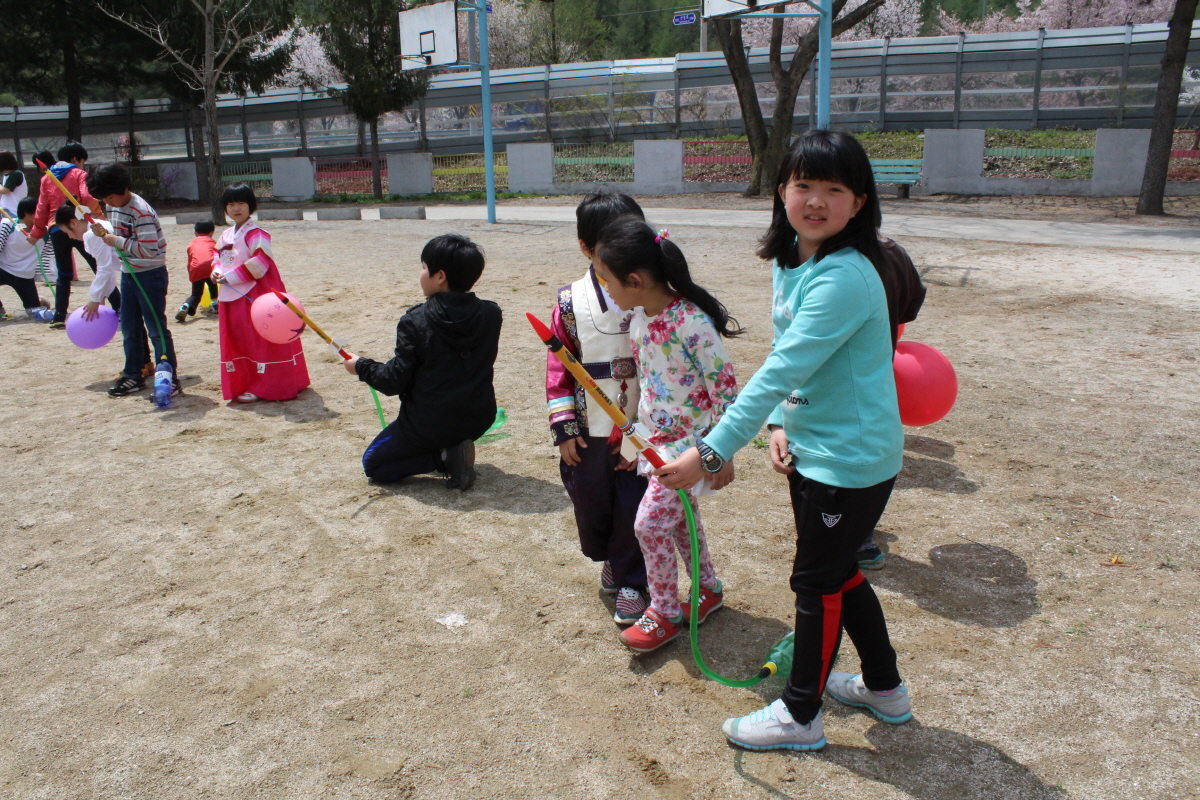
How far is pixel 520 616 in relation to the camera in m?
3.45

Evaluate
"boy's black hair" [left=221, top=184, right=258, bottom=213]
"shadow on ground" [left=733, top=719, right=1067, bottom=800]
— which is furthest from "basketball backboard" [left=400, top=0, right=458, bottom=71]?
"shadow on ground" [left=733, top=719, right=1067, bottom=800]

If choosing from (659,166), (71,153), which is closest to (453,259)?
(71,153)

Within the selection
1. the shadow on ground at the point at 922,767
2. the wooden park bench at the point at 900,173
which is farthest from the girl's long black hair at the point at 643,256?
the wooden park bench at the point at 900,173

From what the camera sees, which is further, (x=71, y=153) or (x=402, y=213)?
(x=402, y=213)

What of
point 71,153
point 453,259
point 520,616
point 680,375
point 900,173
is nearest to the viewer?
point 680,375

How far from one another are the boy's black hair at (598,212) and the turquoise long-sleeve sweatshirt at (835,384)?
1.00 m

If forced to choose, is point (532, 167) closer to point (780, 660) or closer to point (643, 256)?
point (643, 256)

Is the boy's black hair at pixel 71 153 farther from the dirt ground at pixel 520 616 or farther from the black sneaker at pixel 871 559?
the black sneaker at pixel 871 559

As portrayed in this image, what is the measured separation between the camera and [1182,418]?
5.38 metres

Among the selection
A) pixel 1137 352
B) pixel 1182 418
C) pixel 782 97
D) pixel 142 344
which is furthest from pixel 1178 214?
pixel 142 344

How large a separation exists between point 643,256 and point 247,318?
4.37 metres

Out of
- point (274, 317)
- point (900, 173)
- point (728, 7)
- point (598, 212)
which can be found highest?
point (728, 7)

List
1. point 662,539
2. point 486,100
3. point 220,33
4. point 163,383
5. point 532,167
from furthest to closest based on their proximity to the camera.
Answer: point 532,167
point 220,33
point 486,100
point 163,383
point 662,539

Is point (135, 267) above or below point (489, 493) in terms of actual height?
above
